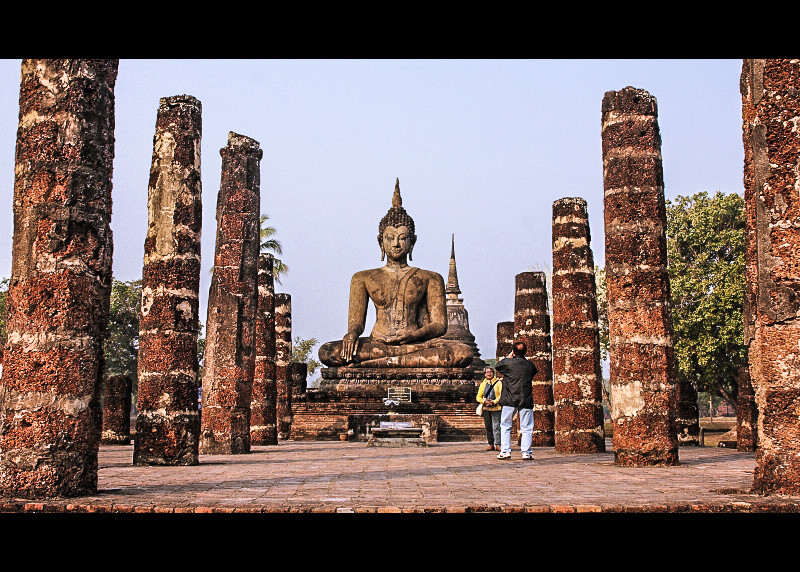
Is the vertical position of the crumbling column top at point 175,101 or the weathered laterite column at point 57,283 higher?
the crumbling column top at point 175,101

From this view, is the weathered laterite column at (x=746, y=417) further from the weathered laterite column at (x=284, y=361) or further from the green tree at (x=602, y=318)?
the green tree at (x=602, y=318)

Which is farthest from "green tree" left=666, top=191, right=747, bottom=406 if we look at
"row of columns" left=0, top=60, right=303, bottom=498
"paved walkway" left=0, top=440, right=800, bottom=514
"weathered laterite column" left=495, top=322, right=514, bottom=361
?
"row of columns" left=0, top=60, right=303, bottom=498

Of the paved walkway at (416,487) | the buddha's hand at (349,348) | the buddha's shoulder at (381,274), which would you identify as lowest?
the paved walkway at (416,487)

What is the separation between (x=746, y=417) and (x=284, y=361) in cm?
1115

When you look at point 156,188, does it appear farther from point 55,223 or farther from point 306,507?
point 306,507

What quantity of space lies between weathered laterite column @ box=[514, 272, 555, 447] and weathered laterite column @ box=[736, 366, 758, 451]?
3726 millimetres

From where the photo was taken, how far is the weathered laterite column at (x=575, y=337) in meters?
15.2

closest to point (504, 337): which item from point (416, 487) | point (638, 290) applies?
point (638, 290)

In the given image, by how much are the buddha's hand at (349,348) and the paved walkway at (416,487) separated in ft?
30.6

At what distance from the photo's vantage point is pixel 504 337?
23578 millimetres

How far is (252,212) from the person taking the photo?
50.9 ft

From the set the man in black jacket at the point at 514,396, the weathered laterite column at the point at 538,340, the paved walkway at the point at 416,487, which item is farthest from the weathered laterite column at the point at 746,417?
the man in black jacket at the point at 514,396

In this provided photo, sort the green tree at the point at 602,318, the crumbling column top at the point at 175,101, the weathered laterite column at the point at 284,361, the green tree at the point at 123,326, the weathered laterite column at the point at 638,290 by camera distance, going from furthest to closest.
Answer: the green tree at the point at 123,326, the green tree at the point at 602,318, the weathered laterite column at the point at 284,361, the crumbling column top at the point at 175,101, the weathered laterite column at the point at 638,290
